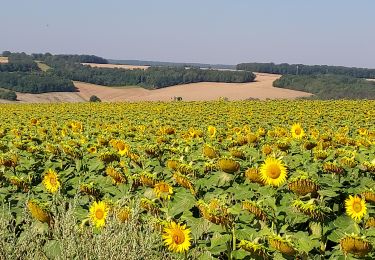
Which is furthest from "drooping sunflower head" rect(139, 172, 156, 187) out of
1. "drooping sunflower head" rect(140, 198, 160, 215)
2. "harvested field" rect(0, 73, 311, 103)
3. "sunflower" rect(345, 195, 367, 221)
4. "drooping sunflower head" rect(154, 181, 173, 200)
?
"harvested field" rect(0, 73, 311, 103)

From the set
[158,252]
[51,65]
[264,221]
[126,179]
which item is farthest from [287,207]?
[51,65]

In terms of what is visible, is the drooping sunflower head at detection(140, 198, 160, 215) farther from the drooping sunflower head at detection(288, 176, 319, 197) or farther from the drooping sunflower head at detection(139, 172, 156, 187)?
the drooping sunflower head at detection(288, 176, 319, 197)

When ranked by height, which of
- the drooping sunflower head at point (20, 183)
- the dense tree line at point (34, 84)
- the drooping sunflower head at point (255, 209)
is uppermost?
the drooping sunflower head at point (255, 209)

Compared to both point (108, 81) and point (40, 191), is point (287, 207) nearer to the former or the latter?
point (40, 191)

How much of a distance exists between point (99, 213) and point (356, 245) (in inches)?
77.9

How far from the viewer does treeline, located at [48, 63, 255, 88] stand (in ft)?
324

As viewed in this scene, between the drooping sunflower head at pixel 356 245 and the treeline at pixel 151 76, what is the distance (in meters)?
93.7

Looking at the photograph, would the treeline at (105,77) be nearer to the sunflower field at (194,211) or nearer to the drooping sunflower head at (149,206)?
the sunflower field at (194,211)

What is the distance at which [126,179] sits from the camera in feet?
16.1

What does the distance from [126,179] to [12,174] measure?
1405 millimetres

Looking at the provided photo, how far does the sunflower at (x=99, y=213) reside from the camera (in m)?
4.01

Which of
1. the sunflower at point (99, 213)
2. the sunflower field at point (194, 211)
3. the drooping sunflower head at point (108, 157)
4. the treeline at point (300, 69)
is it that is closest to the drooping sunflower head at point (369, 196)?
the sunflower field at point (194, 211)

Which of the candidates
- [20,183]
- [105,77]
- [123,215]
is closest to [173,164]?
[123,215]

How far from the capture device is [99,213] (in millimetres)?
4074
